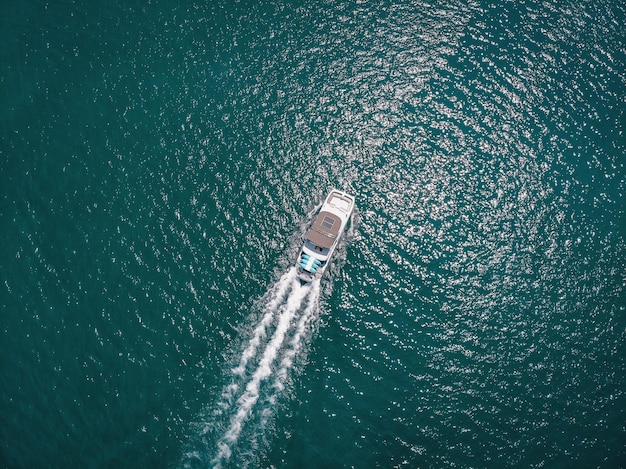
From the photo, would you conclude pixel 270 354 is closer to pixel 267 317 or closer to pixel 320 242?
pixel 267 317

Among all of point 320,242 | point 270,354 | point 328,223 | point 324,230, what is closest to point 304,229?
point 328,223

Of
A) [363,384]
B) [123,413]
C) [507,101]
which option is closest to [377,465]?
[363,384]

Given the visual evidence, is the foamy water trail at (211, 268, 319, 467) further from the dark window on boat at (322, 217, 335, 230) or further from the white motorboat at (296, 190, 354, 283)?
the dark window on boat at (322, 217, 335, 230)

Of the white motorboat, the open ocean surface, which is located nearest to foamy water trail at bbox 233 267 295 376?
the open ocean surface

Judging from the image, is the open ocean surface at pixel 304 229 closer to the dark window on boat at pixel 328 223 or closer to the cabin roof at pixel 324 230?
the cabin roof at pixel 324 230

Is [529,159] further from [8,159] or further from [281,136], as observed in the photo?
[8,159]
